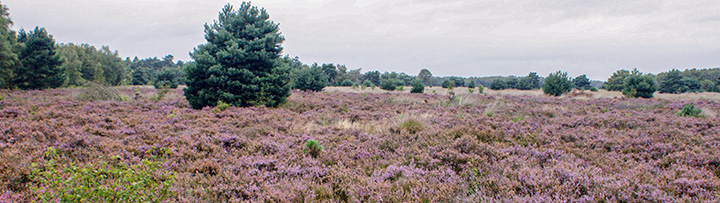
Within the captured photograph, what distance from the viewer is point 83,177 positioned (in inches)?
112

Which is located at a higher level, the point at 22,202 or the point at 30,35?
the point at 30,35

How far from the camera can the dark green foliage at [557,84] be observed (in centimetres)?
3112

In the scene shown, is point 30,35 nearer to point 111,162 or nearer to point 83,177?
point 111,162

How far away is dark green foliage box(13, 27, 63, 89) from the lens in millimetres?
25688

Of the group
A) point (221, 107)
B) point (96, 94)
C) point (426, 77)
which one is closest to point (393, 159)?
point (221, 107)

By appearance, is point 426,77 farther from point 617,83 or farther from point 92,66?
point 92,66

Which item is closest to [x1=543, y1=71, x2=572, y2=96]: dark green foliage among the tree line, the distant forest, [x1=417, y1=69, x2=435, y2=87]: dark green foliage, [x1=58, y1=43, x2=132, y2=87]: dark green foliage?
the tree line

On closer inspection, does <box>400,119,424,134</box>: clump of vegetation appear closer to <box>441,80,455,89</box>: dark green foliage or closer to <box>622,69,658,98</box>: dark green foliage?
<box>622,69,658,98</box>: dark green foliage

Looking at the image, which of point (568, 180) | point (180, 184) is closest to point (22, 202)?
point (180, 184)

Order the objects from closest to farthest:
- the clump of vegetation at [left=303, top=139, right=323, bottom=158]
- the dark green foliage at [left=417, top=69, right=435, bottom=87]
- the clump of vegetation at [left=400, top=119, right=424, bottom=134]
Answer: the clump of vegetation at [left=303, top=139, right=323, bottom=158], the clump of vegetation at [left=400, top=119, right=424, bottom=134], the dark green foliage at [left=417, top=69, right=435, bottom=87]

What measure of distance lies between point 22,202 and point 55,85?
119 ft

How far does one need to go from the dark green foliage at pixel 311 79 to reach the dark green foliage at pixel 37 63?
864 inches

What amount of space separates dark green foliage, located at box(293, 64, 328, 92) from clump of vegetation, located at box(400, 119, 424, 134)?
22074 millimetres

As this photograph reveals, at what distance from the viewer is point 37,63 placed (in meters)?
26.3
